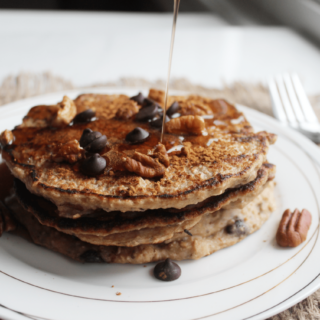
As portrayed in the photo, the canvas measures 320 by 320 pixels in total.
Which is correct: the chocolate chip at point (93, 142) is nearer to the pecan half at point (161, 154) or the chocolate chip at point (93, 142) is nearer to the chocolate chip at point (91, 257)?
the pecan half at point (161, 154)

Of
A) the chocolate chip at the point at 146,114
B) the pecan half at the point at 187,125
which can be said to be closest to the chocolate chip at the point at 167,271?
the pecan half at the point at 187,125

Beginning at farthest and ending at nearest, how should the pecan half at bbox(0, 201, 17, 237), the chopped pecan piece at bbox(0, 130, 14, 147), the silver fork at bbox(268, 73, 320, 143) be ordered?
the silver fork at bbox(268, 73, 320, 143)
the chopped pecan piece at bbox(0, 130, 14, 147)
the pecan half at bbox(0, 201, 17, 237)

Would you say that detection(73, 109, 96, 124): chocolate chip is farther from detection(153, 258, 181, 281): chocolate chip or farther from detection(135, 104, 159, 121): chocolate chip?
detection(153, 258, 181, 281): chocolate chip

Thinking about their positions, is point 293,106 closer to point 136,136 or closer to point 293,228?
point 293,228

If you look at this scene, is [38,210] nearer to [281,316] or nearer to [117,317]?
[117,317]

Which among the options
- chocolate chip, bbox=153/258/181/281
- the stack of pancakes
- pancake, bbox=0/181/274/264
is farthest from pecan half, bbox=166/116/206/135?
chocolate chip, bbox=153/258/181/281

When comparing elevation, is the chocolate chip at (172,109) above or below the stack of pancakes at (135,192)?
above

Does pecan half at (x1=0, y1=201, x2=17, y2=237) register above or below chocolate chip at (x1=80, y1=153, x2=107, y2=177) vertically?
below
